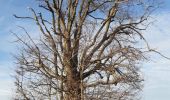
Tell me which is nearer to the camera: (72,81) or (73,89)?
(73,89)

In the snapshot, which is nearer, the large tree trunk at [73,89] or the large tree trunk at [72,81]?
the large tree trunk at [73,89]

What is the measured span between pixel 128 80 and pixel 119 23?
3612 millimetres

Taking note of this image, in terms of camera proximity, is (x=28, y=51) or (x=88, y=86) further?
(x=28, y=51)

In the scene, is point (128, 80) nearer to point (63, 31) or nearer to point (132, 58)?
A: point (132, 58)

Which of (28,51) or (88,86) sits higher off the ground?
(28,51)

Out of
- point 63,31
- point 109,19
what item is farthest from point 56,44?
point 109,19

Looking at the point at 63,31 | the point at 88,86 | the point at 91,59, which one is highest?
the point at 63,31

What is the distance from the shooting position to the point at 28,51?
98.0ft

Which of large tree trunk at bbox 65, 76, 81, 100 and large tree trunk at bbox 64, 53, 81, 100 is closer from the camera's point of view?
large tree trunk at bbox 65, 76, 81, 100

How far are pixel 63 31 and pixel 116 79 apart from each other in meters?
4.32

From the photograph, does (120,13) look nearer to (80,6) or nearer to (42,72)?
(80,6)

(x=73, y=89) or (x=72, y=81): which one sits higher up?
(x=72, y=81)

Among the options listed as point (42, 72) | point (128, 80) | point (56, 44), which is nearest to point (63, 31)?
point (56, 44)

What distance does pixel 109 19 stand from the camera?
97.0 feet
